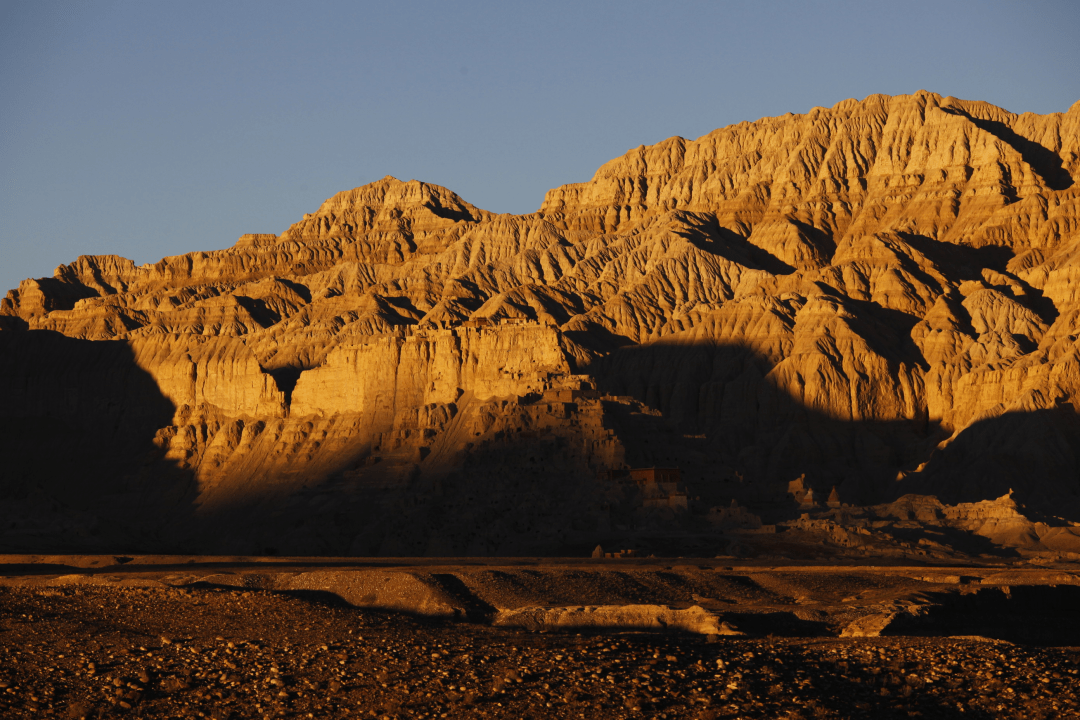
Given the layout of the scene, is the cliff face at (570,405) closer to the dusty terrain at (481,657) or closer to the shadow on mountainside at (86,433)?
the shadow on mountainside at (86,433)

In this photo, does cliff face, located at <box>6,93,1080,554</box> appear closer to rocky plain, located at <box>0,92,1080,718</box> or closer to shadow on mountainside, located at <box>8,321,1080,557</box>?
shadow on mountainside, located at <box>8,321,1080,557</box>

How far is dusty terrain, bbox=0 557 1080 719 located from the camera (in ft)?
116

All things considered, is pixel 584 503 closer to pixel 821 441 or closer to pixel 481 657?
pixel 821 441

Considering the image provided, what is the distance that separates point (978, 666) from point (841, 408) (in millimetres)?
123499

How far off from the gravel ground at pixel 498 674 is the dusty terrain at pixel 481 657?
0.23ft

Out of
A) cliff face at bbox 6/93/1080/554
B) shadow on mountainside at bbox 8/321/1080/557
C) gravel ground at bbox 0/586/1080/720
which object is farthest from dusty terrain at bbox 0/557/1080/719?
cliff face at bbox 6/93/1080/554

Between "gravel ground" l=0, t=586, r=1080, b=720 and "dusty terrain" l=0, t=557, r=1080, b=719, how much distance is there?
7 cm

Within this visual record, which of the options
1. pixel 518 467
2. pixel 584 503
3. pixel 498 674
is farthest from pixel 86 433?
pixel 498 674

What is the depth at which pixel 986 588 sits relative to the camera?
63188mm

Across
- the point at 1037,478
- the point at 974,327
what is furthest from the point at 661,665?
the point at 974,327

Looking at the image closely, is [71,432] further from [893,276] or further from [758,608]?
[758,608]

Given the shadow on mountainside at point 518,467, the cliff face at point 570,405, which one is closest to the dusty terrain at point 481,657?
the shadow on mountainside at point 518,467

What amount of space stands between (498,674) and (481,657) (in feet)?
6.95

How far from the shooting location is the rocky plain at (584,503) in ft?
126
